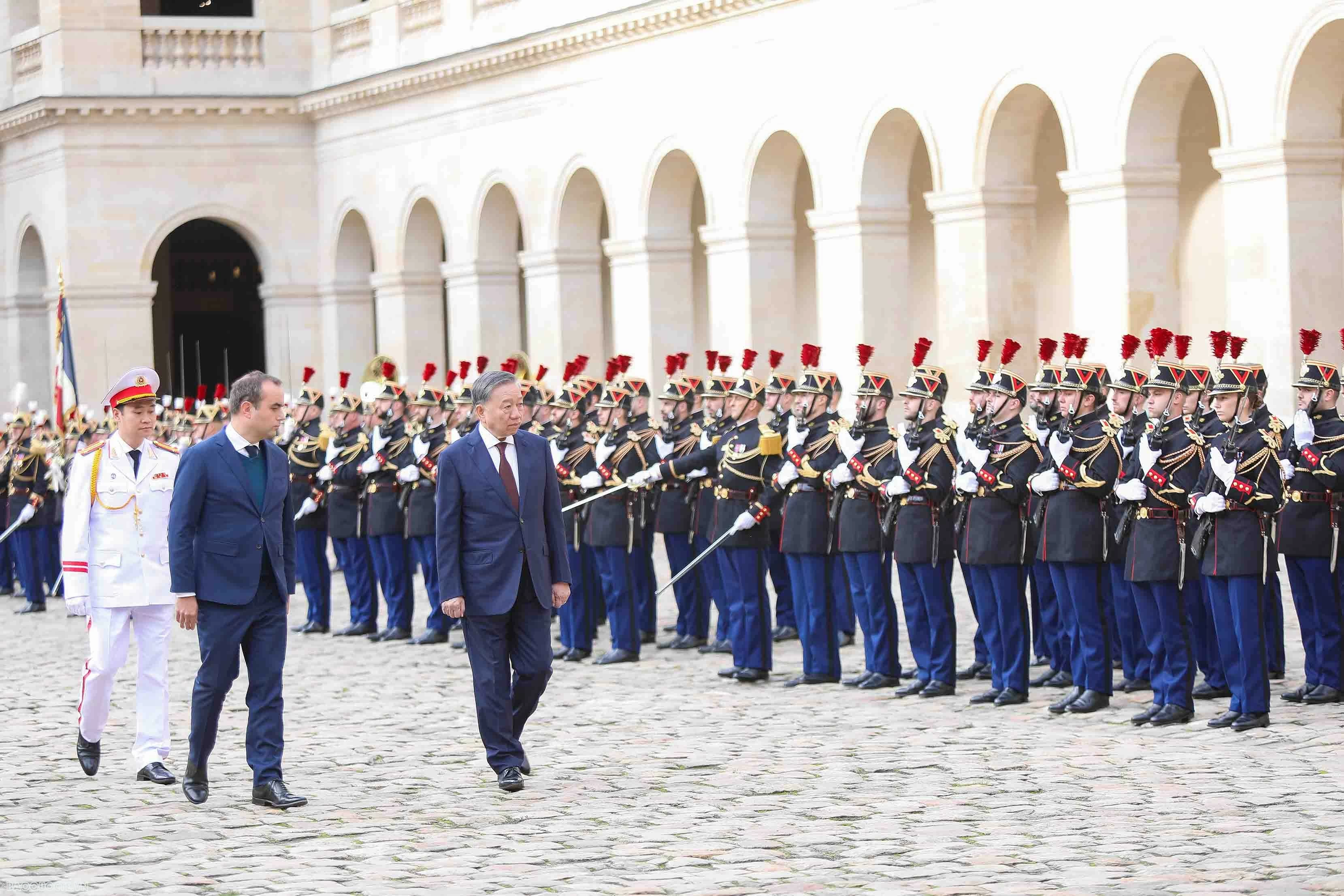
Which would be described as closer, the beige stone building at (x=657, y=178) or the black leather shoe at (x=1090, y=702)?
the black leather shoe at (x=1090, y=702)

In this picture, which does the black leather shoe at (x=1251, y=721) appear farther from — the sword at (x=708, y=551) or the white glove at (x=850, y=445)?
the sword at (x=708, y=551)

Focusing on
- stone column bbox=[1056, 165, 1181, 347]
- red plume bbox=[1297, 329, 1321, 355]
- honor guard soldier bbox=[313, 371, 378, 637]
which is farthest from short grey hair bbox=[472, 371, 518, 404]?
stone column bbox=[1056, 165, 1181, 347]

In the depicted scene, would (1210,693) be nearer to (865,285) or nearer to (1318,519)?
(1318,519)

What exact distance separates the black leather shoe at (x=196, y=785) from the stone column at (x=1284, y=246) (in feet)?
33.7

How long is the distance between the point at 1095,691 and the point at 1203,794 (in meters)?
2.35

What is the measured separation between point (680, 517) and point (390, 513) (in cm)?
239

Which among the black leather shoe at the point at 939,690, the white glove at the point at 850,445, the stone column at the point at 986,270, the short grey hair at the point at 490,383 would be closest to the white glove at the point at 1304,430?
the black leather shoe at the point at 939,690

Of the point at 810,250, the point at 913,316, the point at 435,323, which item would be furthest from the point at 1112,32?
the point at 435,323

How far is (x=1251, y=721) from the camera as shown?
33.5 feet

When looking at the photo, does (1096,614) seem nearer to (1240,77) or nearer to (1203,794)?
A: (1203,794)

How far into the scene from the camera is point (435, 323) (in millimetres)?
29953

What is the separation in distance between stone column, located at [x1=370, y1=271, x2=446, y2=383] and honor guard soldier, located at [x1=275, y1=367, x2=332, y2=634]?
12.6 metres

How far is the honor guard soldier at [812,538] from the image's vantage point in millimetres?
12422

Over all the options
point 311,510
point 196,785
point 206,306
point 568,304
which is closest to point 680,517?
point 311,510
